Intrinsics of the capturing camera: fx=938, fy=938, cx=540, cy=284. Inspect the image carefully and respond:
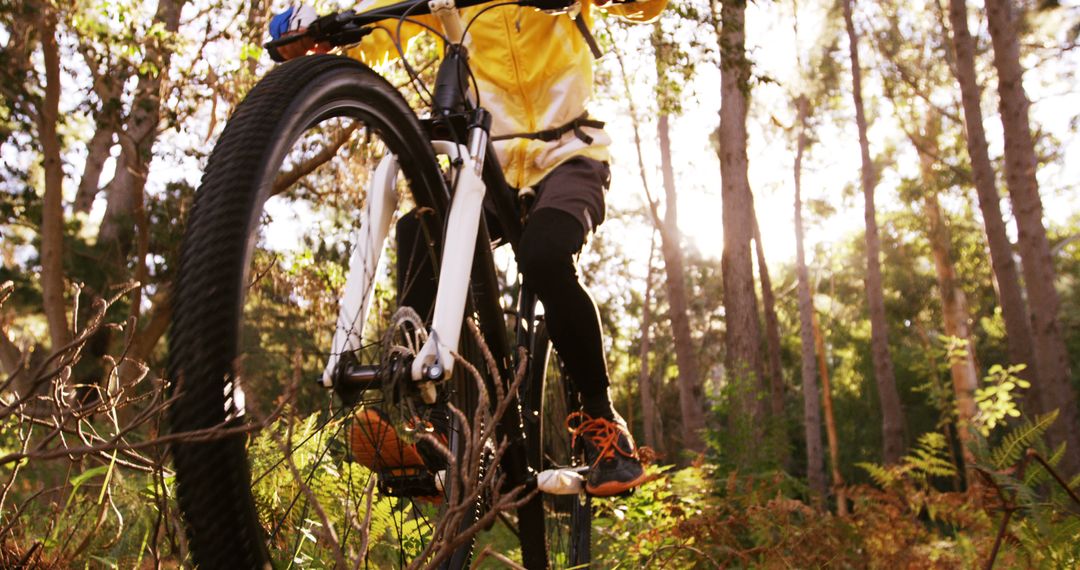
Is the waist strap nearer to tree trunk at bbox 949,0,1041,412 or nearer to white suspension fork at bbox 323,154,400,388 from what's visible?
white suspension fork at bbox 323,154,400,388

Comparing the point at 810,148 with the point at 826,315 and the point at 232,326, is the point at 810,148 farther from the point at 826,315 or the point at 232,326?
the point at 232,326

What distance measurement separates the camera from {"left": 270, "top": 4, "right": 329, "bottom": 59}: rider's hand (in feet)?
6.97

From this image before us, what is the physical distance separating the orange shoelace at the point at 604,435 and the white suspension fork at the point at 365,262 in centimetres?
107

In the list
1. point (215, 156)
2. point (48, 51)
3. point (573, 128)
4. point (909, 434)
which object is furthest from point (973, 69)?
point (909, 434)

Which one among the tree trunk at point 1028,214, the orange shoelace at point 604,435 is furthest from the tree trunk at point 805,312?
the orange shoelace at point 604,435

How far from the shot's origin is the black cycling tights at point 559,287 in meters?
2.04

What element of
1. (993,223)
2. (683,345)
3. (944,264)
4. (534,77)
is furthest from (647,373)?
(534,77)

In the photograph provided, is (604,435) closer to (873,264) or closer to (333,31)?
(333,31)

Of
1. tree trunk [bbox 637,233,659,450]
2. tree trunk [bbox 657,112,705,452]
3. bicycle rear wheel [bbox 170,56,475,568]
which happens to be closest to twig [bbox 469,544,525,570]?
bicycle rear wheel [bbox 170,56,475,568]

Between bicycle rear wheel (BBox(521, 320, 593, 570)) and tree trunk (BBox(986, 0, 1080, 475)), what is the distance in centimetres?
944

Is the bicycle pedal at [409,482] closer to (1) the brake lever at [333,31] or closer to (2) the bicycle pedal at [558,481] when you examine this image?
(2) the bicycle pedal at [558,481]

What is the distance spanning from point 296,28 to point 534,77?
776 millimetres

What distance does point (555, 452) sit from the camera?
9.66ft

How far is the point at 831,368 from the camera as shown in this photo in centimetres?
4109
